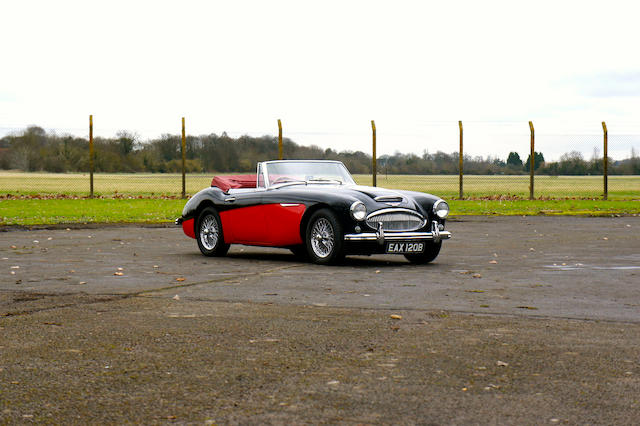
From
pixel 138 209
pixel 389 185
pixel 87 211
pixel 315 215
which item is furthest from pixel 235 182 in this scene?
pixel 389 185

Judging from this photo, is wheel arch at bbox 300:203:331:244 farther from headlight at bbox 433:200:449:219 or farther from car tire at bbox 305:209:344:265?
headlight at bbox 433:200:449:219

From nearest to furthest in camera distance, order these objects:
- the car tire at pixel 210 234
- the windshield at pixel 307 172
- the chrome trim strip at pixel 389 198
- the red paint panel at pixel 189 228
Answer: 1. the chrome trim strip at pixel 389 198
2. the windshield at pixel 307 172
3. the car tire at pixel 210 234
4. the red paint panel at pixel 189 228

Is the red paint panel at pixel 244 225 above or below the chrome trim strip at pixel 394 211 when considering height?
below

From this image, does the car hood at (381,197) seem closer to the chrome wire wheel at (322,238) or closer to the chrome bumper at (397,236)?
the chrome bumper at (397,236)

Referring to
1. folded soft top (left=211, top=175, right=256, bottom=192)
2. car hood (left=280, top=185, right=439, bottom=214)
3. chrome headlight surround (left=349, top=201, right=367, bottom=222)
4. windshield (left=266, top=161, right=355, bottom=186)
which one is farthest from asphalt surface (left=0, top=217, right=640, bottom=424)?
folded soft top (left=211, top=175, right=256, bottom=192)

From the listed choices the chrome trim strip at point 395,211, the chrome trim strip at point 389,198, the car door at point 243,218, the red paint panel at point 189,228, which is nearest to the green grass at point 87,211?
the red paint panel at point 189,228

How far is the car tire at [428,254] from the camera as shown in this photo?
11.6 m

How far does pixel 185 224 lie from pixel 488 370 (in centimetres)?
902

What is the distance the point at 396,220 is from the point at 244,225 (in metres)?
2.29

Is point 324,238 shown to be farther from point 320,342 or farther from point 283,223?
point 320,342

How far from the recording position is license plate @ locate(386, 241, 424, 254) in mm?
11148

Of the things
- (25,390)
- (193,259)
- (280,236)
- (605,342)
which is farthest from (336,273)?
(25,390)

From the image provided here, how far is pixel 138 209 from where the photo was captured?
2312 cm

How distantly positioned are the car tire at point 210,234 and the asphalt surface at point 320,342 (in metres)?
1.42
